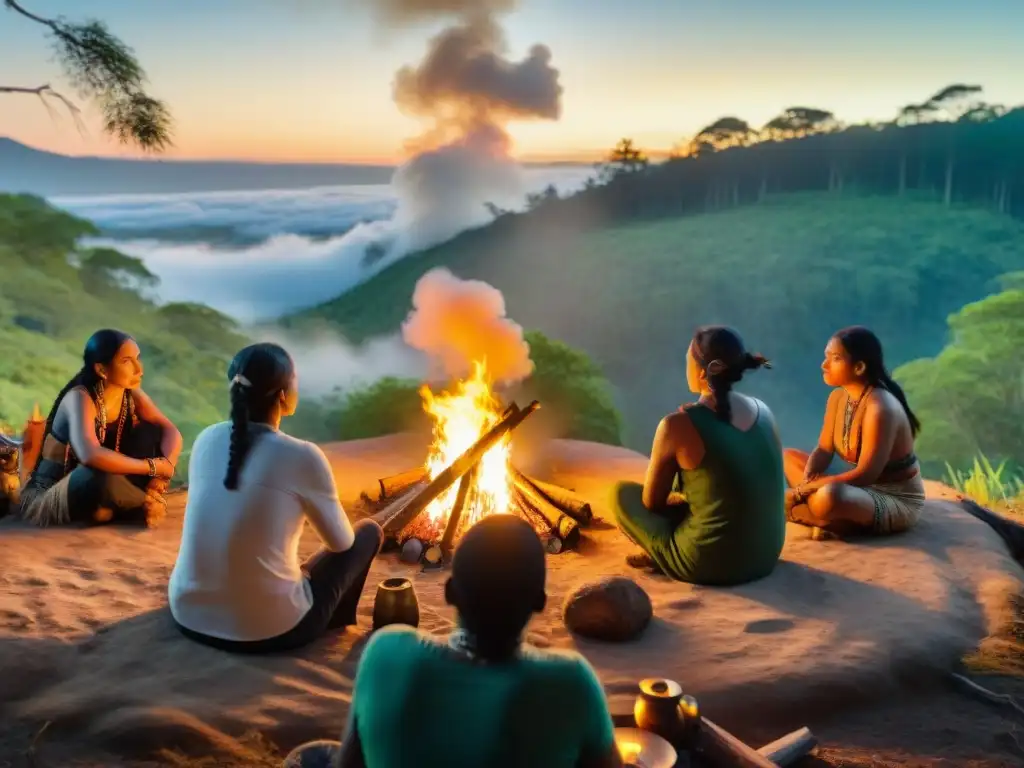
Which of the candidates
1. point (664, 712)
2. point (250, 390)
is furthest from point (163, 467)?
point (664, 712)

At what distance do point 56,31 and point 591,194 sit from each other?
7.06 metres

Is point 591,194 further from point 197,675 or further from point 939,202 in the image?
point 197,675

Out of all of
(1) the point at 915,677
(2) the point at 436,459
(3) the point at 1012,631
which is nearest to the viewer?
(1) the point at 915,677

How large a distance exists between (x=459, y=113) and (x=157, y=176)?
165 inches

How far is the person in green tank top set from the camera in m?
4.62

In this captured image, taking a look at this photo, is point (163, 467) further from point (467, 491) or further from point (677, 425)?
point (677, 425)

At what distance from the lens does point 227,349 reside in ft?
41.0

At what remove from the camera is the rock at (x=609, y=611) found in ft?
14.0

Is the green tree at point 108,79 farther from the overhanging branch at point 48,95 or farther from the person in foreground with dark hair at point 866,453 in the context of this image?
the person in foreground with dark hair at point 866,453

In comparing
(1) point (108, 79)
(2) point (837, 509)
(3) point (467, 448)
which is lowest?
(2) point (837, 509)

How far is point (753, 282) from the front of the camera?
45.3 feet

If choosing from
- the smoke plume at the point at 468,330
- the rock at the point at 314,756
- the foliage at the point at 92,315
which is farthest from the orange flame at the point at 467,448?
the foliage at the point at 92,315

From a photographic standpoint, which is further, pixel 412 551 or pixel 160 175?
pixel 160 175

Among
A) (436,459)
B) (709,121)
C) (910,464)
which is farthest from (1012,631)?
(709,121)
